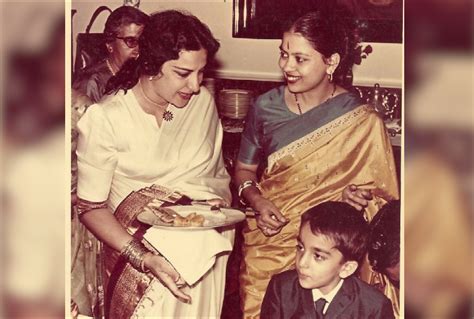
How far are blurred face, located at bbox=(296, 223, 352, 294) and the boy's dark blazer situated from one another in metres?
0.03

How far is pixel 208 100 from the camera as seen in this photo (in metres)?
2.24

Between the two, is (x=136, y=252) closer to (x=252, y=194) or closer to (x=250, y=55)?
(x=252, y=194)

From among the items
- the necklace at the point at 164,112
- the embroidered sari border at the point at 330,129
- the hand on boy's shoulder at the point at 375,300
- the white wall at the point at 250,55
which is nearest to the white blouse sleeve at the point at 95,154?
the necklace at the point at 164,112

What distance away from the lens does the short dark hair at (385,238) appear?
7.22ft

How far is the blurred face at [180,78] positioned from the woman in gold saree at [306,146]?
0.63 ft

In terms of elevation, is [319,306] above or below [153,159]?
below

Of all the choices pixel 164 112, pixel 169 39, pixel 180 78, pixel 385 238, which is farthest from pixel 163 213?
pixel 385 238

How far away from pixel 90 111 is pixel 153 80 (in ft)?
0.69

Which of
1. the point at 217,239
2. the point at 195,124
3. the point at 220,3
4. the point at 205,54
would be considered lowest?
the point at 217,239

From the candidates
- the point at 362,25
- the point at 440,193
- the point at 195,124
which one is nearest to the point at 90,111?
the point at 195,124

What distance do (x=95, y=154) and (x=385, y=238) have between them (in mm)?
880

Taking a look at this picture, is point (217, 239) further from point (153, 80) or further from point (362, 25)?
point (362, 25)

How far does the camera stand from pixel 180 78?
222 centimetres

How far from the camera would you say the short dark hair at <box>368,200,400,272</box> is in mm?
2201
